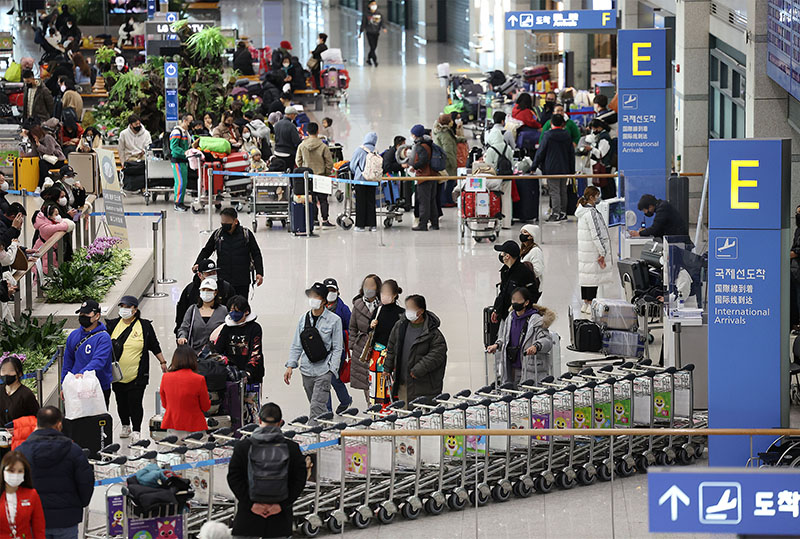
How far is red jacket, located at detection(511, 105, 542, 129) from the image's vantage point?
2578 centimetres

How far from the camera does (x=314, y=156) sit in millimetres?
22438

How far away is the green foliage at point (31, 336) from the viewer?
13.5 meters

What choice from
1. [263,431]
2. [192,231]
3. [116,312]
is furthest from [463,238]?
[263,431]

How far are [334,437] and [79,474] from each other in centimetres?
193

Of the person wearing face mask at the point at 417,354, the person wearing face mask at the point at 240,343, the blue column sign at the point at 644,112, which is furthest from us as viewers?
the blue column sign at the point at 644,112

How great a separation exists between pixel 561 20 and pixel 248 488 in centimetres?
2024

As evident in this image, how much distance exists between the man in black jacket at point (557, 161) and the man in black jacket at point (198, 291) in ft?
30.8

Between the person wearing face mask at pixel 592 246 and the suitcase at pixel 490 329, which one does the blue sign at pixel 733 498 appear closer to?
the suitcase at pixel 490 329

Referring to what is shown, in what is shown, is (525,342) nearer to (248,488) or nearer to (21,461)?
(248,488)

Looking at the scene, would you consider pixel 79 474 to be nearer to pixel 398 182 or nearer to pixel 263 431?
pixel 263 431

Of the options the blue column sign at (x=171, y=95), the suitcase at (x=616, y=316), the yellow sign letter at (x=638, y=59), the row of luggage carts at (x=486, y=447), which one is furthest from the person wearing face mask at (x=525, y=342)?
the blue column sign at (x=171, y=95)

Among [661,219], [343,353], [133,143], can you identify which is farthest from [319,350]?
[133,143]

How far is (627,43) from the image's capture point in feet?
62.5

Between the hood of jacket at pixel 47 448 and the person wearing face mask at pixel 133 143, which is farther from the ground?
the person wearing face mask at pixel 133 143
